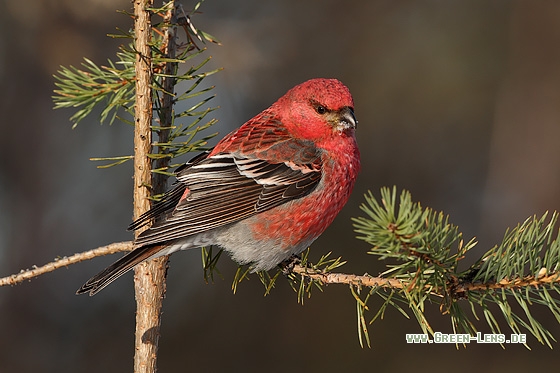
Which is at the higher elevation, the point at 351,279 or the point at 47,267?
the point at 47,267

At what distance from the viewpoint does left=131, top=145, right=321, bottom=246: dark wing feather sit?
3281 millimetres

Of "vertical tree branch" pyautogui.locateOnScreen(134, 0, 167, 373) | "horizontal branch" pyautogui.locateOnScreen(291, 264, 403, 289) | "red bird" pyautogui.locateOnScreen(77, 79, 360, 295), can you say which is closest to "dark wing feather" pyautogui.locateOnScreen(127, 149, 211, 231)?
"red bird" pyautogui.locateOnScreen(77, 79, 360, 295)

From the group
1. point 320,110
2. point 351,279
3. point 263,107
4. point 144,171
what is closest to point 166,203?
point 144,171

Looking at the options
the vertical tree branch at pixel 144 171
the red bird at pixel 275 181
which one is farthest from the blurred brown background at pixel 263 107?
the vertical tree branch at pixel 144 171

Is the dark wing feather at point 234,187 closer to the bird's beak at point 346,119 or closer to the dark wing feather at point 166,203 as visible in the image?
the dark wing feather at point 166,203

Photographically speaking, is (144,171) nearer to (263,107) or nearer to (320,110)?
(320,110)

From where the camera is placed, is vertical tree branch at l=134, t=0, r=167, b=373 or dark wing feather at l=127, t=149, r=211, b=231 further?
dark wing feather at l=127, t=149, r=211, b=231

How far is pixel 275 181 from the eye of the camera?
11.4 ft

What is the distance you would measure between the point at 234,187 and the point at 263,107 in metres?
3.42

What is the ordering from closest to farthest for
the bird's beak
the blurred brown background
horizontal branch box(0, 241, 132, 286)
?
horizontal branch box(0, 241, 132, 286) < the bird's beak < the blurred brown background

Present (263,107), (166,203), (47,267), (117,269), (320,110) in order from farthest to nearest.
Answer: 1. (263,107)
2. (320,110)
3. (166,203)
4. (117,269)
5. (47,267)

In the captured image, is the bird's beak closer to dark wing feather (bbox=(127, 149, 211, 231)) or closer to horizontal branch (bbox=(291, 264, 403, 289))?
dark wing feather (bbox=(127, 149, 211, 231))

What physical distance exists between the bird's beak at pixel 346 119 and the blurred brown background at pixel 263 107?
8.71 feet

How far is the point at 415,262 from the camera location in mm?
2215
